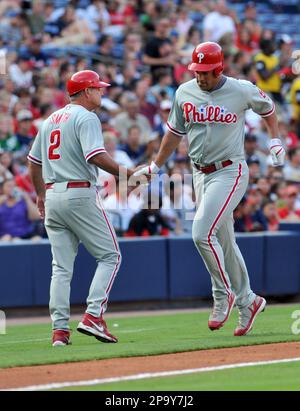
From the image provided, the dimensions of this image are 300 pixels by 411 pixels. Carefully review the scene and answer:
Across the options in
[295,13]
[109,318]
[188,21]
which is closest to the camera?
[109,318]

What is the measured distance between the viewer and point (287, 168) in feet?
56.8

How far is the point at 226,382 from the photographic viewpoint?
20.9 ft

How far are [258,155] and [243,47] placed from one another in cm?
506

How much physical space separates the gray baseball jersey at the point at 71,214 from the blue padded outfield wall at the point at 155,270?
15.7 ft

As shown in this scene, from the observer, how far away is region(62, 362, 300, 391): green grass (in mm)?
6141

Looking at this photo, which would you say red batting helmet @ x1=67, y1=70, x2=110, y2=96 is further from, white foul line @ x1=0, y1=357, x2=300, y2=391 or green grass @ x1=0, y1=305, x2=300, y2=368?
Answer: white foul line @ x1=0, y1=357, x2=300, y2=391

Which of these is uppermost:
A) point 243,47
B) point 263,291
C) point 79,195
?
point 243,47

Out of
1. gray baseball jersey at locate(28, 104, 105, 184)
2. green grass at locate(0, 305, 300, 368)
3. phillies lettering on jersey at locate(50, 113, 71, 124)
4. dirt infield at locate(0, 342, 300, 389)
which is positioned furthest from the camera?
phillies lettering on jersey at locate(50, 113, 71, 124)

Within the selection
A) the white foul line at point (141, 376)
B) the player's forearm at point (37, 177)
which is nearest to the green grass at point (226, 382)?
the white foul line at point (141, 376)

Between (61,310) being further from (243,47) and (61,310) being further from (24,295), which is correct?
(243,47)

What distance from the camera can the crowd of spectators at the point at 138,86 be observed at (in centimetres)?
1443

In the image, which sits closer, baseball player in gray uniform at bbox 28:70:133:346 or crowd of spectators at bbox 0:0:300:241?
baseball player in gray uniform at bbox 28:70:133:346

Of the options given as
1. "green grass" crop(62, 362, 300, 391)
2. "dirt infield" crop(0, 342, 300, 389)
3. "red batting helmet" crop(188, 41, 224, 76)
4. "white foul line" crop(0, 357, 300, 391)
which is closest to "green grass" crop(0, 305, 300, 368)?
"dirt infield" crop(0, 342, 300, 389)
